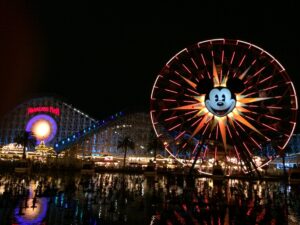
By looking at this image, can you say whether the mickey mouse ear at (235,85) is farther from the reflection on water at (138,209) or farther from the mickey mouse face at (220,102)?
the reflection on water at (138,209)

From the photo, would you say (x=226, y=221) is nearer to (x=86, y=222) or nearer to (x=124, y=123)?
(x=86, y=222)

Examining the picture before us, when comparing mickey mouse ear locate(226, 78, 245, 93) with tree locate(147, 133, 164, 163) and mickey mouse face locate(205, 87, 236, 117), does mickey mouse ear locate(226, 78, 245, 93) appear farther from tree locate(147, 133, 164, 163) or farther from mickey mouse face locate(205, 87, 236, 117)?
tree locate(147, 133, 164, 163)

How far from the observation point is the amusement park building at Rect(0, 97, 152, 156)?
7575 centimetres

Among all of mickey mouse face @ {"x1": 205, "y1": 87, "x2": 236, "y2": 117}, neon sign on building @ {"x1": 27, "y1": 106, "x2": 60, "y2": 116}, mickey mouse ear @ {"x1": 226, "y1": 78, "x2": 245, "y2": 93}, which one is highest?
neon sign on building @ {"x1": 27, "y1": 106, "x2": 60, "y2": 116}

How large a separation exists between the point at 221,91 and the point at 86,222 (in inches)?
818

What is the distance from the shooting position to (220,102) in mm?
30969

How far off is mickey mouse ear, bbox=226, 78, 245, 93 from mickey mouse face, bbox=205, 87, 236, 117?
53cm

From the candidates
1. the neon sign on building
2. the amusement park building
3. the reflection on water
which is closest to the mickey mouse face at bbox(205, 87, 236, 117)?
the reflection on water

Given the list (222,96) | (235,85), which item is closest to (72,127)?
(222,96)

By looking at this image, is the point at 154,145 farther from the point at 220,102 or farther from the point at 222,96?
the point at 222,96

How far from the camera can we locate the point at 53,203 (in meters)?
18.5

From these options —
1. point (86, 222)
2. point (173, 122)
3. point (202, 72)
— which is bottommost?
point (86, 222)

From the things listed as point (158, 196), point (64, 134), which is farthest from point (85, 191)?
point (64, 134)

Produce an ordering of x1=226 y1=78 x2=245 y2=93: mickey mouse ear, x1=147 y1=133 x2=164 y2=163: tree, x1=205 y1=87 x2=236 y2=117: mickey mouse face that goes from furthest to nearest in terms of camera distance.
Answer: x1=147 y1=133 x2=164 y2=163: tree < x1=226 y1=78 x2=245 y2=93: mickey mouse ear < x1=205 y1=87 x2=236 y2=117: mickey mouse face
